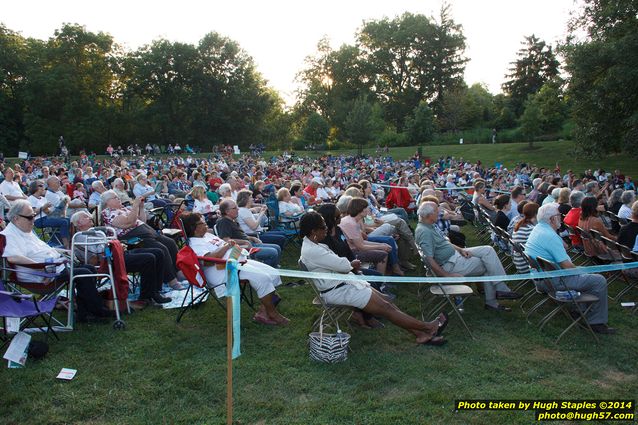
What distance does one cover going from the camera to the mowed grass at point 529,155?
31422mm

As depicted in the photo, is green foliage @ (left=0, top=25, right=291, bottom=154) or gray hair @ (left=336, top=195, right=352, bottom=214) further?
green foliage @ (left=0, top=25, right=291, bottom=154)

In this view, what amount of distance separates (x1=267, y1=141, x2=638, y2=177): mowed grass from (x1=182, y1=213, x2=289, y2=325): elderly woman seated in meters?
26.2

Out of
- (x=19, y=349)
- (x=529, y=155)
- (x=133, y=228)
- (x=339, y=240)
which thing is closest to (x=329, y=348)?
(x=339, y=240)

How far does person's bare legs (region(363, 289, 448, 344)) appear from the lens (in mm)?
4691

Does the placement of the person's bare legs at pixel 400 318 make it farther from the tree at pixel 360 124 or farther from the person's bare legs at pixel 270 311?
the tree at pixel 360 124

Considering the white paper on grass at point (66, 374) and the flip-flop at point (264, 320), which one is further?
the flip-flop at point (264, 320)

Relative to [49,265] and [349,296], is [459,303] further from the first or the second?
[49,265]

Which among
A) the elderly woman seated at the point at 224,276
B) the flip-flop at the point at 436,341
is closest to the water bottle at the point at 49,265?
the elderly woman seated at the point at 224,276

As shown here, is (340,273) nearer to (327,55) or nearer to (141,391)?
(141,391)

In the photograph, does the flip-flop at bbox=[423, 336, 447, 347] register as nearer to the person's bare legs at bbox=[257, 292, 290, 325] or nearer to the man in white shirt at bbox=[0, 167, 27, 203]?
the person's bare legs at bbox=[257, 292, 290, 325]

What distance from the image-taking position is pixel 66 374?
414cm

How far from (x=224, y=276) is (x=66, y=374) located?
5.95 ft

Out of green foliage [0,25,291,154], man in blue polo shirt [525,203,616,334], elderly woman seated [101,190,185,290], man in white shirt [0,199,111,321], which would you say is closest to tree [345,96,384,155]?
green foliage [0,25,291,154]

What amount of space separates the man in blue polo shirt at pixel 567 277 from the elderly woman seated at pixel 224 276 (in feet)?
9.78
